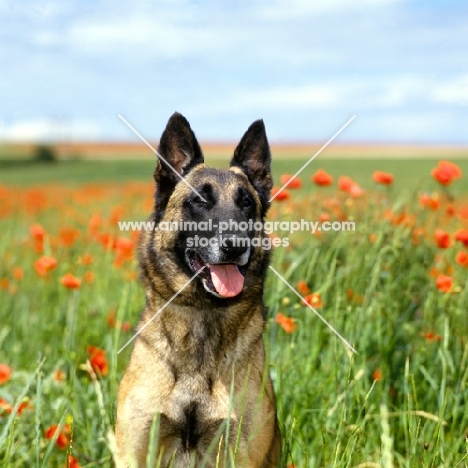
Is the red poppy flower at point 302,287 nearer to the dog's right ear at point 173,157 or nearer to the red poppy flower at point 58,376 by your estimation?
the dog's right ear at point 173,157

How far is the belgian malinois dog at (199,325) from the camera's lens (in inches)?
134

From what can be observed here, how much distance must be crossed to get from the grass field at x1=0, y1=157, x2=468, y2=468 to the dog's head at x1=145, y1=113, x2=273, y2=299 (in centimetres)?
55

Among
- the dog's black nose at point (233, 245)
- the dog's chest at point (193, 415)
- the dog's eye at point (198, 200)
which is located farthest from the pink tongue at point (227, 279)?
the dog's chest at point (193, 415)

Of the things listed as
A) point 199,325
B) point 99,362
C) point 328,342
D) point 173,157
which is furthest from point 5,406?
point 328,342

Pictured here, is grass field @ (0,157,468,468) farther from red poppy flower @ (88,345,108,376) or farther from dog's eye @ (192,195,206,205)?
dog's eye @ (192,195,206,205)

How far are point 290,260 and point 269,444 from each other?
82.9 inches

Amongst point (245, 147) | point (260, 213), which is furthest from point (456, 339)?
point (245, 147)

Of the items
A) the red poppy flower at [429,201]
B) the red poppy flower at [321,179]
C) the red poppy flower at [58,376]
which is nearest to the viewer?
the red poppy flower at [58,376]

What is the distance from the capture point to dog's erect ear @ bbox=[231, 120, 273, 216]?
4.13 metres

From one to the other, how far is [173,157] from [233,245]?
82cm

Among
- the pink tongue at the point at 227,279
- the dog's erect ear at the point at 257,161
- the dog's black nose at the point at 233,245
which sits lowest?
the pink tongue at the point at 227,279

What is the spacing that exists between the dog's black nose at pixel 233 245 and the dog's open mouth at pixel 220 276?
149mm

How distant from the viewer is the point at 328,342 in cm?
487

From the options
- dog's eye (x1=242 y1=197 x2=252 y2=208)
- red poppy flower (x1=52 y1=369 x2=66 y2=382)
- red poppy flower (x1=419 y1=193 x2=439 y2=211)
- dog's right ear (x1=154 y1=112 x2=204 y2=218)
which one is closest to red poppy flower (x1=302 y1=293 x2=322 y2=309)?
dog's eye (x1=242 y1=197 x2=252 y2=208)
